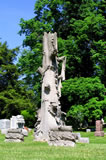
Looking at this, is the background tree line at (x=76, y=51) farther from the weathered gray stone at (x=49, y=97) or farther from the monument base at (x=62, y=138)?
the monument base at (x=62, y=138)

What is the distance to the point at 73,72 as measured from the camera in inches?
1107

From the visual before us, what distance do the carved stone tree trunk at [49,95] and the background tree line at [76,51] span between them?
945cm

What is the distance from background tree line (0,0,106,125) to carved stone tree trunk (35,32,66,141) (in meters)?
9.45

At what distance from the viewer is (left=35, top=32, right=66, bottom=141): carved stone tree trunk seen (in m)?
14.5

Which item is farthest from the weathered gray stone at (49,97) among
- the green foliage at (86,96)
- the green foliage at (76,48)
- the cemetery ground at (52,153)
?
the green foliage at (76,48)

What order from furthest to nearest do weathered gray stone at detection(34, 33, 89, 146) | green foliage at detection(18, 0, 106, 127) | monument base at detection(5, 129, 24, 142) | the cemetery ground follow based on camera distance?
green foliage at detection(18, 0, 106, 127) < weathered gray stone at detection(34, 33, 89, 146) < monument base at detection(5, 129, 24, 142) < the cemetery ground

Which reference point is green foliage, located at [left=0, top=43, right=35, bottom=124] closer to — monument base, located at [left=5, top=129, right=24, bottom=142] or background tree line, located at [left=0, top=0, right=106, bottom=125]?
background tree line, located at [left=0, top=0, right=106, bottom=125]

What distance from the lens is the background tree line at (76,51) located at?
24.8m

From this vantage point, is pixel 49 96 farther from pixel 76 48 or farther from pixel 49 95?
pixel 76 48

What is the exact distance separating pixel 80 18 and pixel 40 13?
458 centimetres

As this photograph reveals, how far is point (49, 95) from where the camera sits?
1484 centimetres

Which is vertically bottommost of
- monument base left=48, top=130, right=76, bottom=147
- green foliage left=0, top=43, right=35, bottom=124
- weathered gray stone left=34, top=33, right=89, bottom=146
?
monument base left=48, top=130, right=76, bottom=147

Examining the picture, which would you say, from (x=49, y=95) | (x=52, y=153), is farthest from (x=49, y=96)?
(x=52, y=153)

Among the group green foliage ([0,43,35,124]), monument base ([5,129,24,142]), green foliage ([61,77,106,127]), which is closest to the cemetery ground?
monument base ([5,129,24,142])
